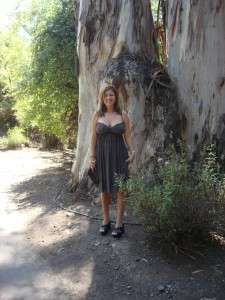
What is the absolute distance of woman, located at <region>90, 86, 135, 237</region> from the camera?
4738 mm

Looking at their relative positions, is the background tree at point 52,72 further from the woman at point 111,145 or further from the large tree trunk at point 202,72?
the woman at point 111,145

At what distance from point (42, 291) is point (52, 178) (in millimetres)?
5026

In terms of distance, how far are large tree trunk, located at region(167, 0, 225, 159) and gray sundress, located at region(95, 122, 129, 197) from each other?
1681mm

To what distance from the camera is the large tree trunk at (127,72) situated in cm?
605

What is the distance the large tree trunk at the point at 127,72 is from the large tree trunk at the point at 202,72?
29 centimetres

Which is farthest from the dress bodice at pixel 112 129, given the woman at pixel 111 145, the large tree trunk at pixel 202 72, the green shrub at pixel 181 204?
the large tree trunk at pixel 202 72

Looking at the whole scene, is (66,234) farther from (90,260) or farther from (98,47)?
(98,47)

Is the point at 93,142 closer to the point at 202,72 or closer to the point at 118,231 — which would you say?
the point at 118,231

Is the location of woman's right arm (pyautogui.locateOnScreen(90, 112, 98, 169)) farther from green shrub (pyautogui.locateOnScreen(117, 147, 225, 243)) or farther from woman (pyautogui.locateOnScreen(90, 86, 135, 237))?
green shrub (pyautogui.locateOnScreen(117, 147, 225, 243))

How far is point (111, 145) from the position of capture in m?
4.75

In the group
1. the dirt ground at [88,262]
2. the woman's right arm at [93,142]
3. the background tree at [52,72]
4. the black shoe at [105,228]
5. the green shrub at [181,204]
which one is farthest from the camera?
the background tree at [52,72]

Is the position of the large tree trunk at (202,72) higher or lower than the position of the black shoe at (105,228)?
higher

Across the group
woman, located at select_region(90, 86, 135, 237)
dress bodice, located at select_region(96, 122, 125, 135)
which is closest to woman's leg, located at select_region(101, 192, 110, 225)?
woman, located at select_region(90, 86, 135, 237)

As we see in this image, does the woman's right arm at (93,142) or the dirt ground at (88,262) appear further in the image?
the woman's right arm at (93,142)
